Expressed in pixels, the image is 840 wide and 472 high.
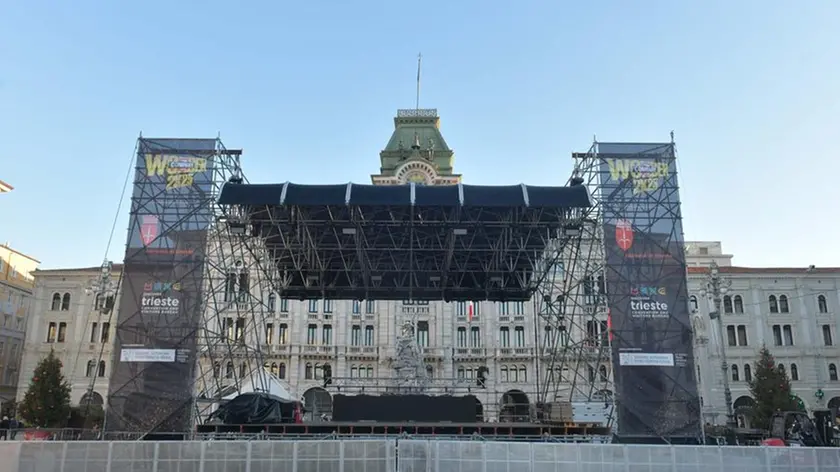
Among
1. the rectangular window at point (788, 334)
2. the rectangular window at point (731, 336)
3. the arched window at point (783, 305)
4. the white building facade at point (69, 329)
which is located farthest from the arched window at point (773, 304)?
the white building facade at point (69, 329)

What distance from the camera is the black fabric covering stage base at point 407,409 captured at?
25922 mm

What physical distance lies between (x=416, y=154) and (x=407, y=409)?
25.9m

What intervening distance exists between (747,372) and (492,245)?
1175 inches

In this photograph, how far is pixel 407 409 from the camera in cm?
2603

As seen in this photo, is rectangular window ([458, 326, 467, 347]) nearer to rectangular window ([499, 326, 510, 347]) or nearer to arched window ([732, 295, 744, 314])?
rectangular window ([499, 326, 510, 347])

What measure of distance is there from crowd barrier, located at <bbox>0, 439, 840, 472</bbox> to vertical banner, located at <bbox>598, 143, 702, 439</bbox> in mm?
7789

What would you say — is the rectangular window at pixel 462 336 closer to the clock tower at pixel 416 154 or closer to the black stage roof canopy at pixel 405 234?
the clock tower at pixel 416 154

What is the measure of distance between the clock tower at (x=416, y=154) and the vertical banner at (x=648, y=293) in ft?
77.5

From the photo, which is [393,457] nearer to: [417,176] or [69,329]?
[417,176]

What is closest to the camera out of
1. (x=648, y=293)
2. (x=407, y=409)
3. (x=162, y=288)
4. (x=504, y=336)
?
(x=162, y=288)

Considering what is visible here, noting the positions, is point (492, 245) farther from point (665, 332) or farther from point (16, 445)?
point (16, 445)

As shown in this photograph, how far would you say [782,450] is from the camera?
1309 centimetres

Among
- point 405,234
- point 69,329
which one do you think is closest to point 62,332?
point 69,329

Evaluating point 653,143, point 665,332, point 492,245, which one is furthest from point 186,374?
point 653,143
